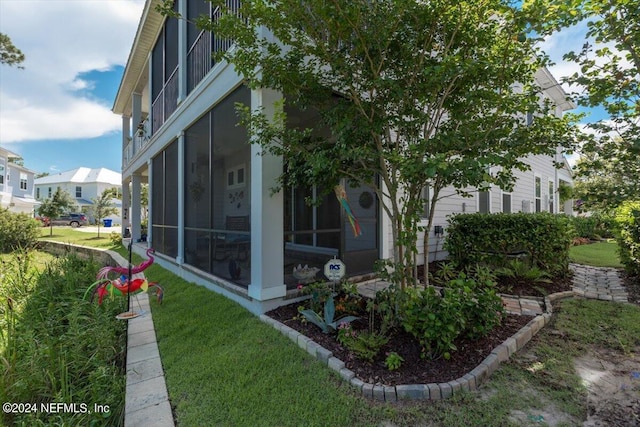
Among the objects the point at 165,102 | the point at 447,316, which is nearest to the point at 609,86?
the point at 447,316

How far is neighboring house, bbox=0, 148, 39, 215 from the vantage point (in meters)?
27.7

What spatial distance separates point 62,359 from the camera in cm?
315

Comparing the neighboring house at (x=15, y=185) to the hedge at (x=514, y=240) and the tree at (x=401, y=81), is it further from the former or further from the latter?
the hedge at (x=514, y=240)

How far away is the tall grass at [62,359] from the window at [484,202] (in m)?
9.09

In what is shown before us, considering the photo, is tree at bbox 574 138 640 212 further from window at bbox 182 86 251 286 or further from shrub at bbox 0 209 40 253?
shrub at bbox 0 209 40 253

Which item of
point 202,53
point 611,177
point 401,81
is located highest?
point 202,53

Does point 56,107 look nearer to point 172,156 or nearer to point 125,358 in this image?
point 172,156

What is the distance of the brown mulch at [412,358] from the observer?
2.56 metres

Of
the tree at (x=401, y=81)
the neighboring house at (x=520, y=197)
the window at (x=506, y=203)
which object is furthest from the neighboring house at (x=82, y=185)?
the tree at (x=401, y=81)

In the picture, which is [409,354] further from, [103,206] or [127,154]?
[103,206]

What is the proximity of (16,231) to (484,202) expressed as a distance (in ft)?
62.3

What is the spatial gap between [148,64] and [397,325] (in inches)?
495

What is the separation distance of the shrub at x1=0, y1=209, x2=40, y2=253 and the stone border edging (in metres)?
15.7

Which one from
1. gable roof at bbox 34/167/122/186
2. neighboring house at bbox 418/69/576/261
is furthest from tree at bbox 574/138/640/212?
gable roof at bbox 34/167/122/186
